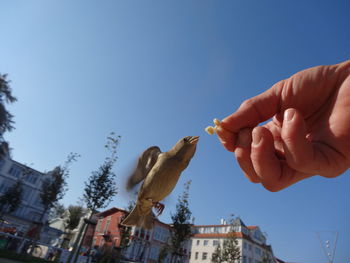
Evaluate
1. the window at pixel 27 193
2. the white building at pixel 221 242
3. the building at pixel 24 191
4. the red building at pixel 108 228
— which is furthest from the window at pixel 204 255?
the window at pixel 27 193

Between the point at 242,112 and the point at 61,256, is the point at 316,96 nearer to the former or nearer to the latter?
the point at 242,112

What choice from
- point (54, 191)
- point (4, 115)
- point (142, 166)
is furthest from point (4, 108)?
point (142, 166)

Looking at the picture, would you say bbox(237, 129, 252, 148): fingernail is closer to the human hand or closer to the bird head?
the human hand

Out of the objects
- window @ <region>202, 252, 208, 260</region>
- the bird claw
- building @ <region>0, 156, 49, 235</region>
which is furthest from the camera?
window @ <region>202, 252, 208, 260</region>

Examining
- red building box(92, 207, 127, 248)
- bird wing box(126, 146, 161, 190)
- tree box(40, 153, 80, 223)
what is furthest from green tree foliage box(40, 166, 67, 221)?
bird wing box(126, 146, 161, 190)

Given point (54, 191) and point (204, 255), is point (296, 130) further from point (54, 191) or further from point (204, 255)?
point (204, 255)

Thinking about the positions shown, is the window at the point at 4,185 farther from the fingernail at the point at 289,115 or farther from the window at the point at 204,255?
the fingernail at the point at 289,115

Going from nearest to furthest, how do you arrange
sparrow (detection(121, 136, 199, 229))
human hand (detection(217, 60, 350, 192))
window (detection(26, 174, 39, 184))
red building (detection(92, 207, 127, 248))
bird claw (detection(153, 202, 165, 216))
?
human hand (detection(217, 60, 350, 192)) → sparrow (detection(121, 136, 199, 229)) → bird claw (detection(153, 202, 165, 216)) → red building (detection(92, 207, 127, 248)) → window (detection(26, 174, 39, 184))
